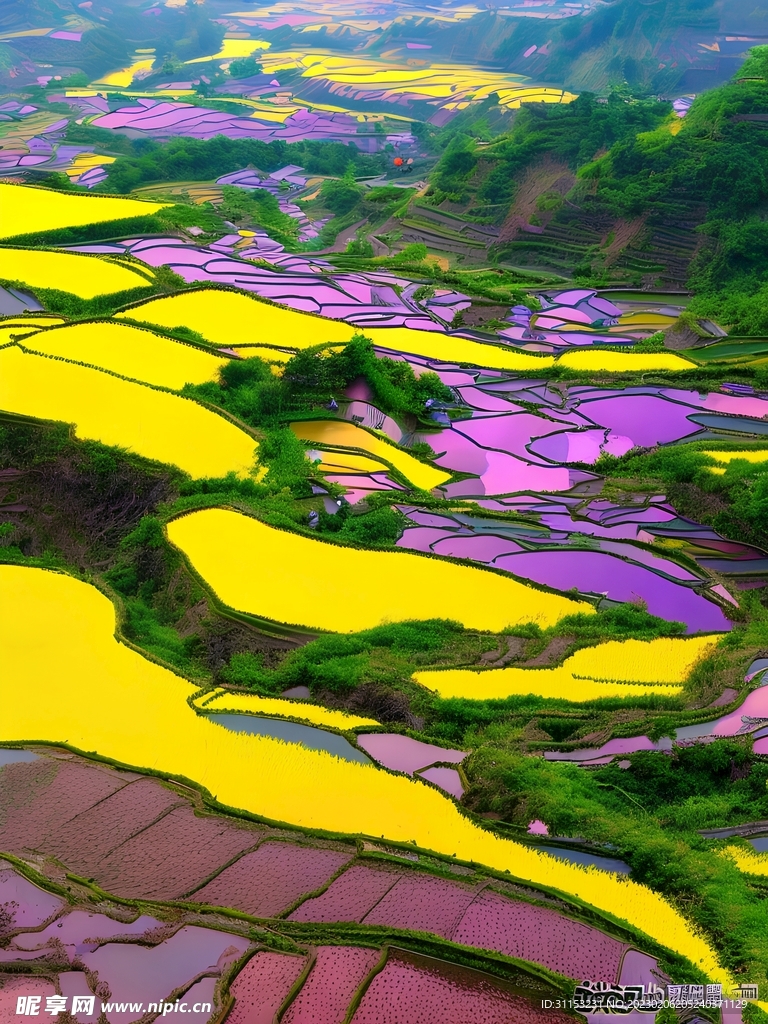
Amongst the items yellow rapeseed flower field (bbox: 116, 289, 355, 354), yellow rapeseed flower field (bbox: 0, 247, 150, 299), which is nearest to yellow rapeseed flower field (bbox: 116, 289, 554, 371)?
yellow rapeseed flower field (bbox: 116, 289, 355, 354)

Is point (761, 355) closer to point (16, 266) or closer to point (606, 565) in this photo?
point (606, 565)

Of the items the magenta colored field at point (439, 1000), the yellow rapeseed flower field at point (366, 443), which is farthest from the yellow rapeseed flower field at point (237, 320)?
the magenta colored field at point (439, 1000)

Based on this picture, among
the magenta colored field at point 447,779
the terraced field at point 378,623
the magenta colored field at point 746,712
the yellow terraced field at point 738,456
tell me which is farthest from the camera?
the yellow terraced field at point 738,456

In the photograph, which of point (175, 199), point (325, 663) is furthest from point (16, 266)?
point (325, 663)

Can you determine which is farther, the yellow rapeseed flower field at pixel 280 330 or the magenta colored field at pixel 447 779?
the yellow rapeseed flower field at pixel 280 330

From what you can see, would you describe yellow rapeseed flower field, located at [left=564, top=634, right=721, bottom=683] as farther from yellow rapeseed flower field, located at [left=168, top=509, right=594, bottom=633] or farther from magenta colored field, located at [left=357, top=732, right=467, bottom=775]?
magenta colored field, located at [left=357, top=732, right=467, bottom=775]

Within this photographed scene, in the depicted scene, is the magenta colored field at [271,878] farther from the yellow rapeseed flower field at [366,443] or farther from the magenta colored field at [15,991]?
the yellow rapeseed flower field at [366,443]
